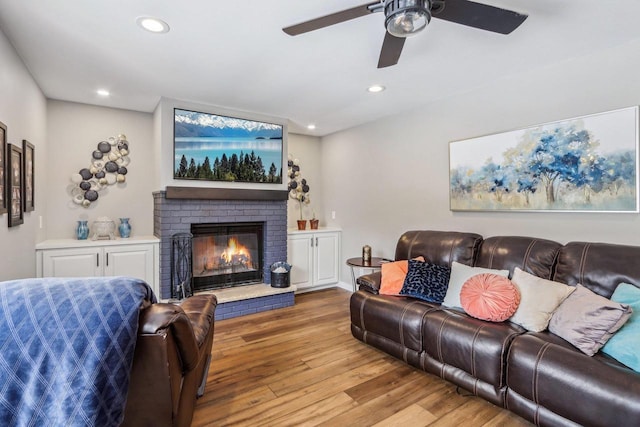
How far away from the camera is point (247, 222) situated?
13.3 feet

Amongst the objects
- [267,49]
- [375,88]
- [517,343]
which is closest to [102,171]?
[267,49]

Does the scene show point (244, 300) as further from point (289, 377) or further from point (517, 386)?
point (517, 386)

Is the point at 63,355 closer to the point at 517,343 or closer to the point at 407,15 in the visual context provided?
the point at 407,15

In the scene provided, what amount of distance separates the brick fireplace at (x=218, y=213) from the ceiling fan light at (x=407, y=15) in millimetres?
2647

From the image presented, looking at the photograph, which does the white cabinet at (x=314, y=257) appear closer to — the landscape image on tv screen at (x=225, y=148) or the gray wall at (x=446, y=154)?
the gray wall at (x=446, y=154)

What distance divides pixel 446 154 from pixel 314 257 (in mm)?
2230

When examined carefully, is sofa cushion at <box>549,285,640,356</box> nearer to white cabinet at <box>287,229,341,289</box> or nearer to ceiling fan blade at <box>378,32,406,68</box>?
ceiling fan blade at <box>378,32,406,68</box>

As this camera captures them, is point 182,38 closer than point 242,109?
Yes

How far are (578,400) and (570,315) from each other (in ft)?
1.63

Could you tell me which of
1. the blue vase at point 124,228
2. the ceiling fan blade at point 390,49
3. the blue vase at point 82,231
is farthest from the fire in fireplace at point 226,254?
the ceiling fan blade at point 390,49

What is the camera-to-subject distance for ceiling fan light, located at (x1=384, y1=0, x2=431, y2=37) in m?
1.52

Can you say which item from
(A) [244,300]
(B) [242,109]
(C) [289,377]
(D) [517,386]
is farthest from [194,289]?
(D) [517,386]

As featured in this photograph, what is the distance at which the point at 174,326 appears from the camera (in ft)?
4.30

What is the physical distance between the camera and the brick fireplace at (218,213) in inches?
138
